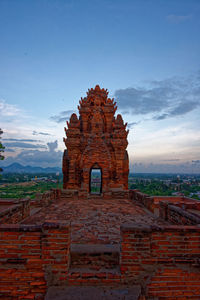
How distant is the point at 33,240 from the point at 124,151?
9976 mm

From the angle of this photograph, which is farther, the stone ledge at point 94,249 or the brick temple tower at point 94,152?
the brick temple tower at point 94,152

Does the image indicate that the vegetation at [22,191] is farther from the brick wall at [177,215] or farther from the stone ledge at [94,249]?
the stone ledge at [94,249]

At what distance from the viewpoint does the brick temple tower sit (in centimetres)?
1209

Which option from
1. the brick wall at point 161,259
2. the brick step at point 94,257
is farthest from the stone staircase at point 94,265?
the brick wall at point 161,259

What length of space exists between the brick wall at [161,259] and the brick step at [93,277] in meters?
0.19

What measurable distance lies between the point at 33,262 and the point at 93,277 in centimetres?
122

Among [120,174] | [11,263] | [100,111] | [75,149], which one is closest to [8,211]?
[11,263]

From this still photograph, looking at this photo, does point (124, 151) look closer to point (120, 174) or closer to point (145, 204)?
point (120, 174)

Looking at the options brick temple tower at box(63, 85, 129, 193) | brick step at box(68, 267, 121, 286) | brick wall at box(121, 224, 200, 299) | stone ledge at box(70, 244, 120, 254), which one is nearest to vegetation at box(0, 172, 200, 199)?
brick temple tower at box(63, 85, 129, 193)

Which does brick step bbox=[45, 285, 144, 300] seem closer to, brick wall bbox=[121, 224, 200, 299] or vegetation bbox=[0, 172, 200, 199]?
brick wall bbox=[121, 224, 200, 299]

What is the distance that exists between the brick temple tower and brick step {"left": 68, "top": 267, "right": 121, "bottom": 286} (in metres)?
8.07

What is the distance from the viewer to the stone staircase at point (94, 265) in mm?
3427

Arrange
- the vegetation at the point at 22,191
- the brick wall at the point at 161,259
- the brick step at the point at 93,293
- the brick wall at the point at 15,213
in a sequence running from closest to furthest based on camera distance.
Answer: the brick step at the point at 93,293 < the brick wall at the point at 161,259 < the brick wall at the point at 15,213 < the vegetation at the point at 22,191

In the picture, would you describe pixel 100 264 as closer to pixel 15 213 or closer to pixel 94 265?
pixel 94 265
